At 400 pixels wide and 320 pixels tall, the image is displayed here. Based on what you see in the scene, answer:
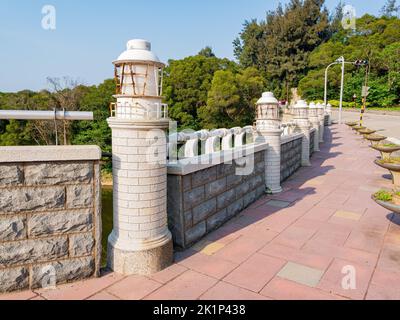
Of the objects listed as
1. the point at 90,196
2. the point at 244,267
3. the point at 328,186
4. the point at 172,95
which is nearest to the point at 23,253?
the point at 90,196

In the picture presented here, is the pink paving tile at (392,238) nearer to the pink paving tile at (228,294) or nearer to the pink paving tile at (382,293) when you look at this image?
the pink paving tile at (382,293)

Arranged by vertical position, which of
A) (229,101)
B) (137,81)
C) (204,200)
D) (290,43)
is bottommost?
(204,200)

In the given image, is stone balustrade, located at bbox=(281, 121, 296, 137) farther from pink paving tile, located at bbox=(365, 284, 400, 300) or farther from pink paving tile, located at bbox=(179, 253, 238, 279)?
pink paving tile, located at bbox=(365, 284, 400, 300)

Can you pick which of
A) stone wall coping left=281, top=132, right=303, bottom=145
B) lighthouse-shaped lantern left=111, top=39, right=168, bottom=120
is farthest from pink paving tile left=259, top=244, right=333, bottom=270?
stone wall coping left=281, top=132, right=303, bottom=145

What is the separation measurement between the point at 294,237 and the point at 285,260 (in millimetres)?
645

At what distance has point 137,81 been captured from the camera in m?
2.65

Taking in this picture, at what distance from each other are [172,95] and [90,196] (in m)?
26.5

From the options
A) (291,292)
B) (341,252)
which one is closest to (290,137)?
(341,252)

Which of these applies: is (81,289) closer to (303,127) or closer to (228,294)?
(228,294)

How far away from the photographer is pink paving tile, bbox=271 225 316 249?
3.49 metres

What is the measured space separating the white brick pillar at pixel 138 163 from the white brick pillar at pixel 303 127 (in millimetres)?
6582
